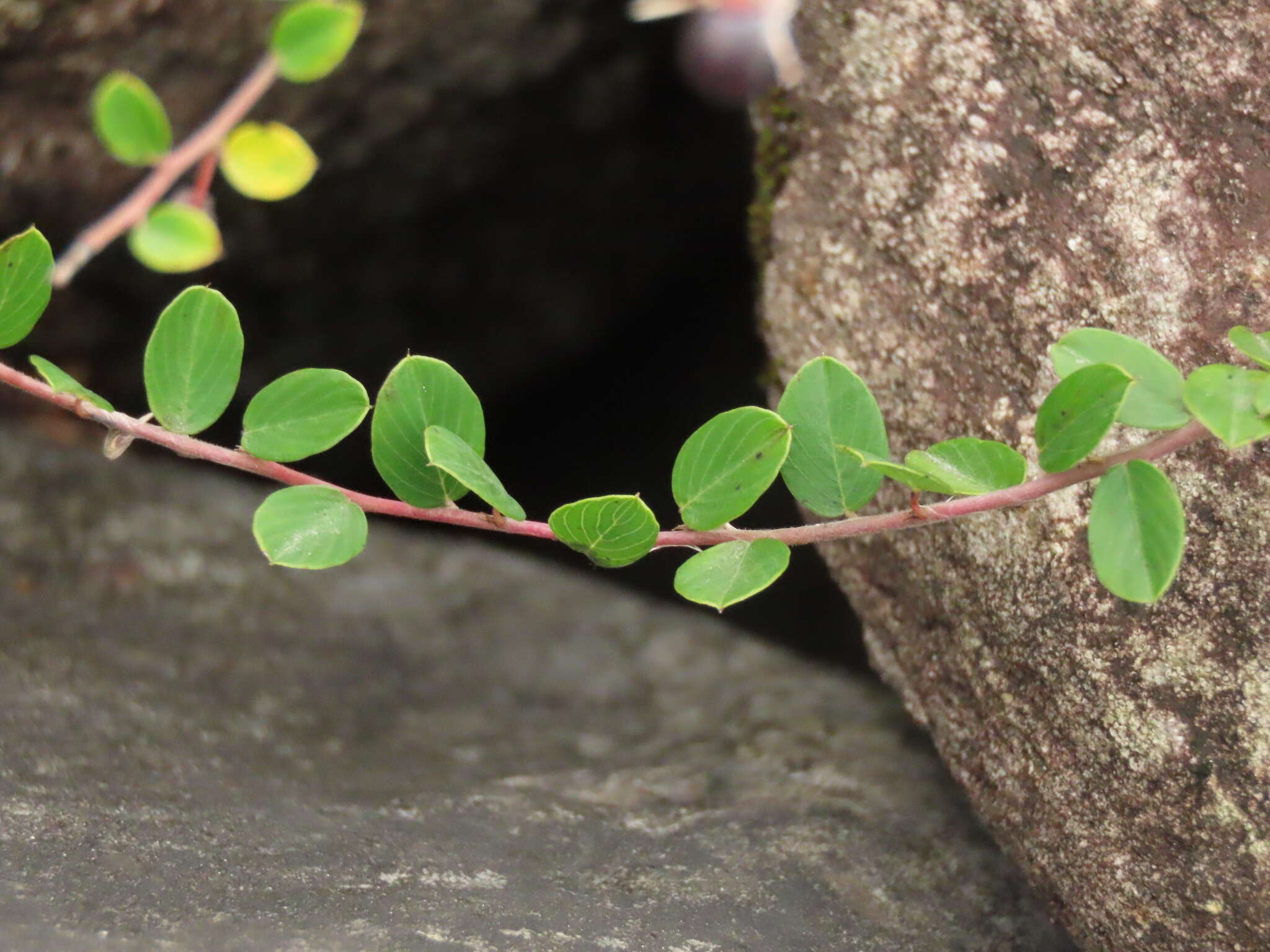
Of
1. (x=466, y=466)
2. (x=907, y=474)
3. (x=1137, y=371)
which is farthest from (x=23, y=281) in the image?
(x=1137, y=371)

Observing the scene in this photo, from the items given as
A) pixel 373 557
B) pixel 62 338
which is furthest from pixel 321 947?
pixel 62 338

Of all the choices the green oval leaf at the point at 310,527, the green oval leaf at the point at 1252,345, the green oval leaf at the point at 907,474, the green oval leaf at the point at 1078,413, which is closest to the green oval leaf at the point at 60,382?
the green oval leaf at the point at 310,527

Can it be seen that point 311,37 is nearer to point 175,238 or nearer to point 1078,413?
point 175,238

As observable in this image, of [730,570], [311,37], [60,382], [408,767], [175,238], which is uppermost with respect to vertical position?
[311,37]

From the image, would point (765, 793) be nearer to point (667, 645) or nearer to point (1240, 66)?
point (667, 645)

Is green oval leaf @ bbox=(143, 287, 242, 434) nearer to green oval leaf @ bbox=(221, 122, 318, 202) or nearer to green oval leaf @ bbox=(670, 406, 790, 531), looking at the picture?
green oval leaf @ bbox=(221, 122, 318, 202)

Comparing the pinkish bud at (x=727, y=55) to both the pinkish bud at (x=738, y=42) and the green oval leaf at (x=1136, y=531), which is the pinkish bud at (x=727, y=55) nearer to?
the pinkish bud at (x=738, y=42)

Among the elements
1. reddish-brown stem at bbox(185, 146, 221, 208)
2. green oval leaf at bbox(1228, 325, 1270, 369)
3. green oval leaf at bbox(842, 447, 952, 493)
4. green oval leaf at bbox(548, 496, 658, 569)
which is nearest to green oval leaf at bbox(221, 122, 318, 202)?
reddish-brown stem at bbox(185, 146, 221, 208)
